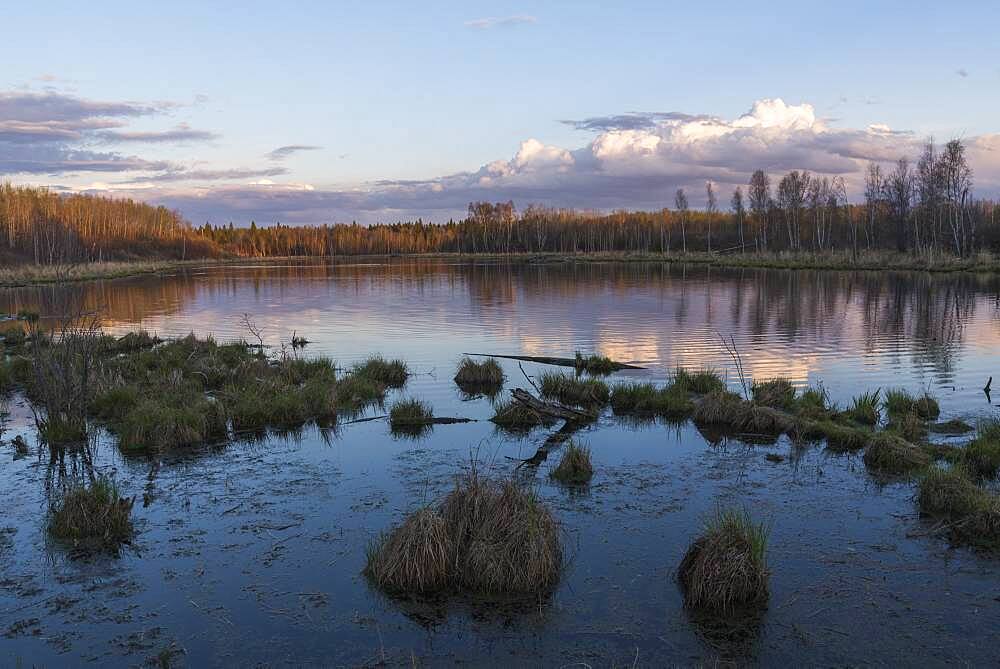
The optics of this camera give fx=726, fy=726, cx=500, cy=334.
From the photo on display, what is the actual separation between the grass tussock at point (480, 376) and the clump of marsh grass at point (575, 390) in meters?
2.06

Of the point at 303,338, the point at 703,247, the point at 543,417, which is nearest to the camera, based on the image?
the point at 543,417

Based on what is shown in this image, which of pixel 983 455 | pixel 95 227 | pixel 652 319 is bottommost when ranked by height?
pixel 983 455

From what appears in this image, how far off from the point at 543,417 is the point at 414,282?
192 ft

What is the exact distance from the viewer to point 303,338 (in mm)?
30922

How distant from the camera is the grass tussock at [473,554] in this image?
873 cm

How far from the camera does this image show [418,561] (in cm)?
880

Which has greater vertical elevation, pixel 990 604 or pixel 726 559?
pixel 726 559

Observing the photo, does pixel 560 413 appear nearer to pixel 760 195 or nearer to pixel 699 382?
pixel 699 382

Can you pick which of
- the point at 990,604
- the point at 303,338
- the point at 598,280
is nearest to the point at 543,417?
the point at 990,604

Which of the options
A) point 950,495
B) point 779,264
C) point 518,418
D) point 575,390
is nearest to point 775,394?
point 575,390

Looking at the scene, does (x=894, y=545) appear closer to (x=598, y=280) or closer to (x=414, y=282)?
(x=598, y=280)

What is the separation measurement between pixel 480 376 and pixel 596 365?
3.80m

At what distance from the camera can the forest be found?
77.5m

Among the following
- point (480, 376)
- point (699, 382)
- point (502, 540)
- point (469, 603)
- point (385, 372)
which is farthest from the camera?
point (385, 372)
